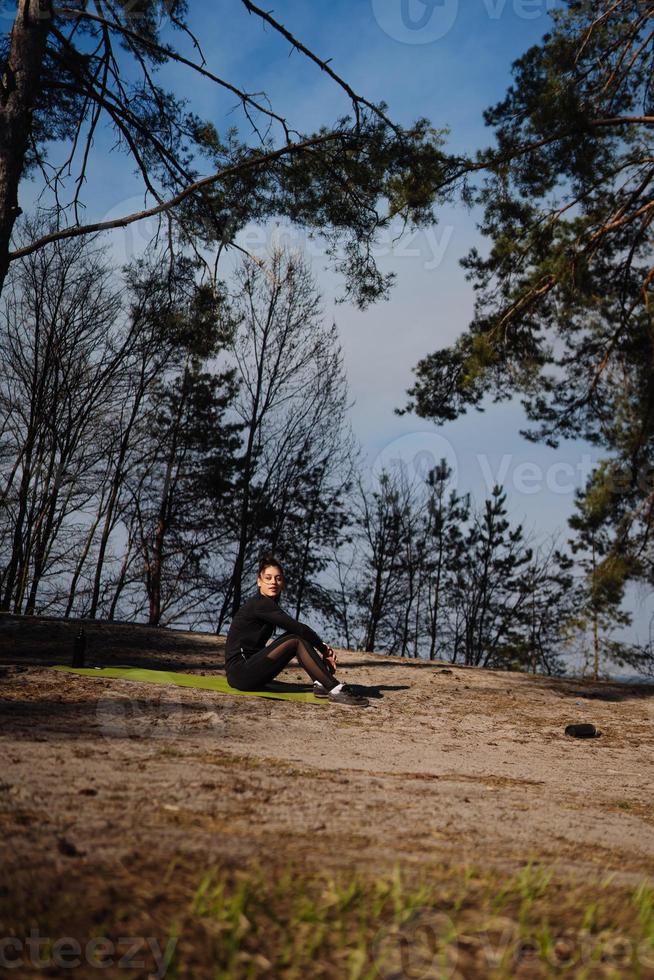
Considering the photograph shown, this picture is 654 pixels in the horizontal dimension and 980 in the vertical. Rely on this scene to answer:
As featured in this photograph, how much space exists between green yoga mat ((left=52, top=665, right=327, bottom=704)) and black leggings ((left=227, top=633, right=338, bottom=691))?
12cm

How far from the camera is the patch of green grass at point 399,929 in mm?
1892

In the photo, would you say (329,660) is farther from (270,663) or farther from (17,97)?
(17,97)

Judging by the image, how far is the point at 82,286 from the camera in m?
17.4

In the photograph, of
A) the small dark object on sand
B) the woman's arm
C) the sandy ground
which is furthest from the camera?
the woman's arm

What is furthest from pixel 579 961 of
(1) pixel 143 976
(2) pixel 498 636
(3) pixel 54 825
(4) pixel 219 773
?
(2) pixel 498 636

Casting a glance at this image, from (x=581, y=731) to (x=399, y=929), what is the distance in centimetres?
590

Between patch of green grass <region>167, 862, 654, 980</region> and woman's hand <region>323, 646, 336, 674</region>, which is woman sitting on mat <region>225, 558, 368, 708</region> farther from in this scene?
patch of green grass <region>167, 862, 654, 980</region>

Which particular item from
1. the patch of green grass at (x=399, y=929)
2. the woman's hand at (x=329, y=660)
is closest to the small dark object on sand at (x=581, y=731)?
the woman's hand at (x=329, y=660)

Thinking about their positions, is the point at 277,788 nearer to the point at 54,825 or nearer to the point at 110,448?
the point at 54,825

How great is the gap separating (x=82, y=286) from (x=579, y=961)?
1755cm

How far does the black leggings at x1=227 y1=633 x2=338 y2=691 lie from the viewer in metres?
7.65

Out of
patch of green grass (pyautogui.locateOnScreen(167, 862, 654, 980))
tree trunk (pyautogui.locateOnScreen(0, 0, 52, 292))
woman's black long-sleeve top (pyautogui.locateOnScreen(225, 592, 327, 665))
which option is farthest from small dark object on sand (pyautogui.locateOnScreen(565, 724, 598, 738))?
tree trunk (pyautogui.locateOnScreen(0, 0, 52, 292))

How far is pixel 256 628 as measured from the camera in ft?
25.8

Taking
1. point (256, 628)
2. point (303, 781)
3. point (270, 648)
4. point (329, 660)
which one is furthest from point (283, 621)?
point (303, 781)
